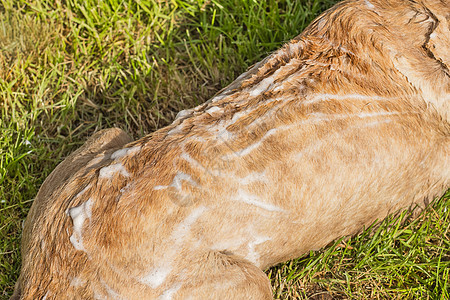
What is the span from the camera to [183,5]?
4.48m

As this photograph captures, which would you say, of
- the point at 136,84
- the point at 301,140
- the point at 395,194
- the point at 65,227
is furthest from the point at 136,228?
the point at 136,84

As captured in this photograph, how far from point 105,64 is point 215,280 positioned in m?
2.44

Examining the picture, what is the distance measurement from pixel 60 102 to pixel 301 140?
89.0 inches

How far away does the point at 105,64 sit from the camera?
4.40 metres

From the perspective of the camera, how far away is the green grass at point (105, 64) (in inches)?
159

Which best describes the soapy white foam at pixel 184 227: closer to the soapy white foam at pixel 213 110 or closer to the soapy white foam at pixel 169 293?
the soapy white foam at pixel 169 293

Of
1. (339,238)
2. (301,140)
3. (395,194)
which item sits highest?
(301,140)

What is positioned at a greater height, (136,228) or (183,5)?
(183,5)

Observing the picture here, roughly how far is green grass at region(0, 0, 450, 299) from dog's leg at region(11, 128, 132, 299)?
74cm

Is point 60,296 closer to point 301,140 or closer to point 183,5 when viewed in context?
point 301,140

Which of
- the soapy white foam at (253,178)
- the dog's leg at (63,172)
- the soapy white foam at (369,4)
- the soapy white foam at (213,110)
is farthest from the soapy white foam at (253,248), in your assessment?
the soapy white foam at (369,4)

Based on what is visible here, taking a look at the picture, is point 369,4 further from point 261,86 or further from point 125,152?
point 125,152

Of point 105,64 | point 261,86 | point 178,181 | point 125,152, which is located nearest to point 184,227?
point 178,181

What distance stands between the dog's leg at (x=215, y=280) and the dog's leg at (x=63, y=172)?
0.86 m
